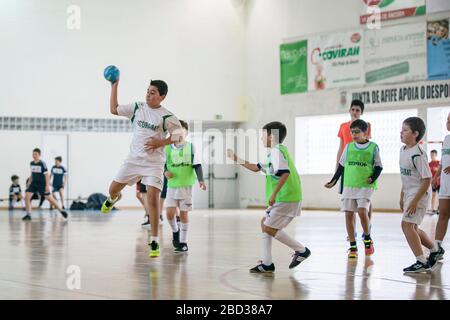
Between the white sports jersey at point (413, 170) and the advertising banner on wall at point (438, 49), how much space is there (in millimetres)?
17084

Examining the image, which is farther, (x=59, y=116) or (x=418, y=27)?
(x=59, y=116)

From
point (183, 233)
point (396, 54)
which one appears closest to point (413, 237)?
point (183, 233)

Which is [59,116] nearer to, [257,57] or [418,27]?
[257,57]

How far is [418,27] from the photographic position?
986 inches

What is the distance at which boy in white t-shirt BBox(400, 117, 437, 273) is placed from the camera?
7770 mm

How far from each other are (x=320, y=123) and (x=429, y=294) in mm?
22808

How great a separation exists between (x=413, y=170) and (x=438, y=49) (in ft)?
57.6

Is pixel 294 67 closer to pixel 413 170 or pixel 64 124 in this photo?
pixel 64 124

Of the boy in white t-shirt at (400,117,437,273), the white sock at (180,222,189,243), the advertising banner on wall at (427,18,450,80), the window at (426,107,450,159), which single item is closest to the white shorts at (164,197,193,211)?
the white sock at (180,222,189,243)

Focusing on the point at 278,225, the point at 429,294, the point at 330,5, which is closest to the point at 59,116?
the point at 330,5

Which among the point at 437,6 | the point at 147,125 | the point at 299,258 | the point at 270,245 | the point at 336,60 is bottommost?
the point at 299,258

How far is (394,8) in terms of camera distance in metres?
25.8
